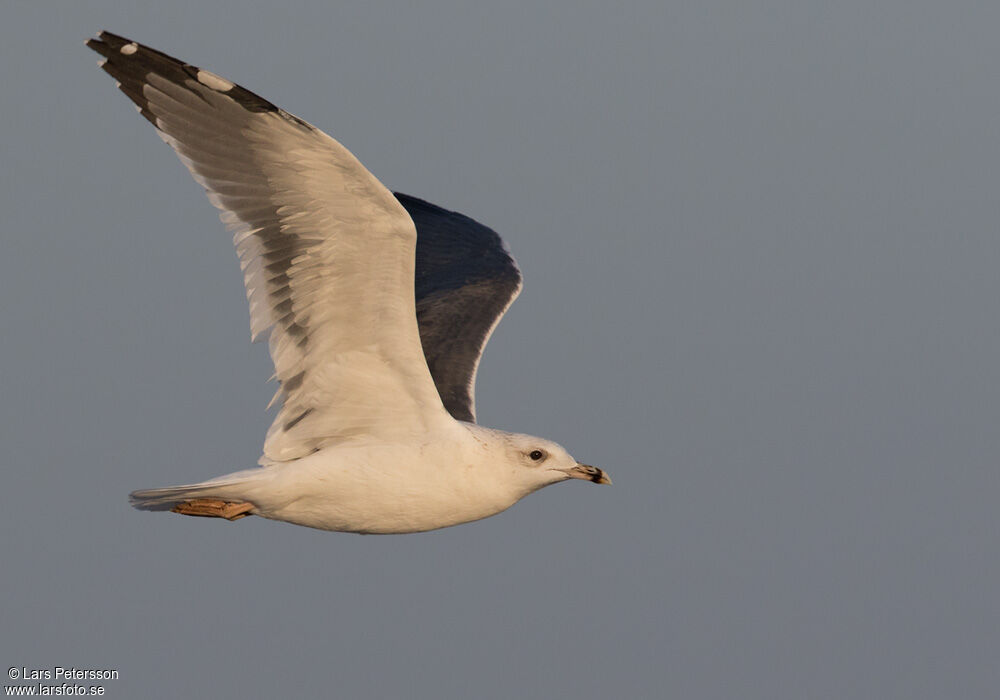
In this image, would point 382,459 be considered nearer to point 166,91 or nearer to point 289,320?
point 289,320

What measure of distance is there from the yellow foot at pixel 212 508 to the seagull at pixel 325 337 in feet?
0.04

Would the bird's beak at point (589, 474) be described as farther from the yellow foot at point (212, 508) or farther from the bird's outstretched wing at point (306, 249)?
the yellow foot at point (212, 508)

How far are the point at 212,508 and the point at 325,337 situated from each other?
62.4 inches

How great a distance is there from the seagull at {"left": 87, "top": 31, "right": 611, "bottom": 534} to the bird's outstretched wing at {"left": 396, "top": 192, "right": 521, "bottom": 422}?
4.85ft

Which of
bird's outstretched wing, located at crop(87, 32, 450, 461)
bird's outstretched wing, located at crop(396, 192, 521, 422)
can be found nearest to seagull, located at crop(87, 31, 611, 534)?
bird's outstretched wing, located at crop(87, 32, 450, 461)

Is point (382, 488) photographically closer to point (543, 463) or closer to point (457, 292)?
point (543, 463)

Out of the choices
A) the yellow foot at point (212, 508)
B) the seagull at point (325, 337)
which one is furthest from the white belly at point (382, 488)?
the yellow foot at point (212, 508)

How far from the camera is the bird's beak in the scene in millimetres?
11789

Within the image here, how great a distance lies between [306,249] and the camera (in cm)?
1075

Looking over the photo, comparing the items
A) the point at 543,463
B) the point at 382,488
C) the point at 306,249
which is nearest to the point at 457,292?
the point at 543,463

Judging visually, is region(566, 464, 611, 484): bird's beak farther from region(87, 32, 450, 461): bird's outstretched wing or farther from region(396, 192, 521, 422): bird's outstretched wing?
region(396, 192, 521, 422): bird's outstretched wing

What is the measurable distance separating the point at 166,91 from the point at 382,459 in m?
3.24

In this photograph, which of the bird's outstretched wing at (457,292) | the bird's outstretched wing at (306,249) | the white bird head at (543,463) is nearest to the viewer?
the bird's outstretched wing at (306,249)

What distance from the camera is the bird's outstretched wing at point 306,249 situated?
1012 centimetres
